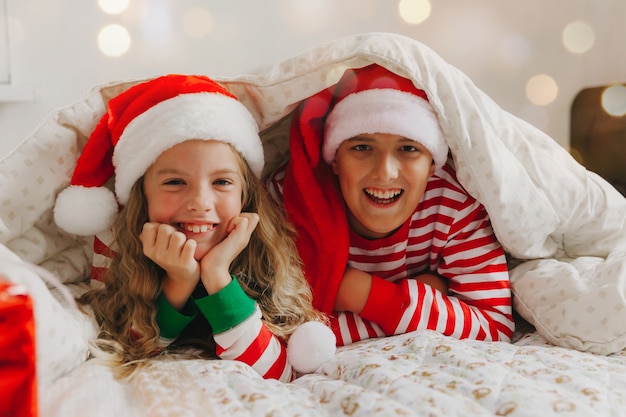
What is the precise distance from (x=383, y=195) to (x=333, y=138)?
13 centimetres

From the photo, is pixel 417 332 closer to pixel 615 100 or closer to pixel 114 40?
pixel 114 40

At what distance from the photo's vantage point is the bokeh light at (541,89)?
1905mm

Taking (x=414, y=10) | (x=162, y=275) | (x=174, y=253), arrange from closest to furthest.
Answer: (x=174, y=253) → (x=162, y=275) → (x=414, y=10)

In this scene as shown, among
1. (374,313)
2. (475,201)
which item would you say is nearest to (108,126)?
(374,313)

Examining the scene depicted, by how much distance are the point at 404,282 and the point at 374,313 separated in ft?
0.25

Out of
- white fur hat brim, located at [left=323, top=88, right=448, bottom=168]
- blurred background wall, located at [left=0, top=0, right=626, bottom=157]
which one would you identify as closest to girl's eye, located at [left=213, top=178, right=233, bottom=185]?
white fur hat brim, located at [left=323, top=88, right=448, bottom=168]

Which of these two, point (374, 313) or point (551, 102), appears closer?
point (374, 313)

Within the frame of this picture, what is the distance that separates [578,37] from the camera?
6.30 feet

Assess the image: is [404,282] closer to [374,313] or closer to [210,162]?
[374,313]

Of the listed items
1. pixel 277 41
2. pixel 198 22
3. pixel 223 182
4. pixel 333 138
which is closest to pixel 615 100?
pixel 277 41

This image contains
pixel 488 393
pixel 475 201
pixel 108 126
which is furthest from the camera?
pixel 475 201

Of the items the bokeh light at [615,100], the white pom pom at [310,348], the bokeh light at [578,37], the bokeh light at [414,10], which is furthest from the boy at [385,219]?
the bokeh light at [578,37]

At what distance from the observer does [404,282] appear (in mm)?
1072

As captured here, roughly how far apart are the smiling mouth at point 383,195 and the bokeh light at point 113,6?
76 centimetres
